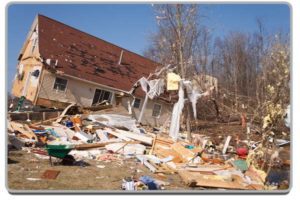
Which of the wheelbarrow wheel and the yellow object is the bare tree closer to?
the yellow object

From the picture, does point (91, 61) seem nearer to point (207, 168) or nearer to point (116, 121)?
point (116, 121)

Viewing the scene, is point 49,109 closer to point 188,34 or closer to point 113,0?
point 188,34

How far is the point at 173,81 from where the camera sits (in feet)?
24.6

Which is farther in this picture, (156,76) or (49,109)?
(49,109)

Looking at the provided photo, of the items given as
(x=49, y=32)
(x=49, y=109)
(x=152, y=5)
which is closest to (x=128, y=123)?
(x=49, y=109)

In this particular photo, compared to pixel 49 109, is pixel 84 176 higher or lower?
lower

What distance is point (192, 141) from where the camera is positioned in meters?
7.67

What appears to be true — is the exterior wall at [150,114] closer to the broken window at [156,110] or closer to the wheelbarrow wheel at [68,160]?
the broken window at [156,110]

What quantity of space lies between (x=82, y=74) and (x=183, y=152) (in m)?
4.84

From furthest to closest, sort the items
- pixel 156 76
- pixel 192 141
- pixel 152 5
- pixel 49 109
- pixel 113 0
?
pixel 49 109, pixel 156 76, pixel 192 141, pixel 152 5, pixel 113 0

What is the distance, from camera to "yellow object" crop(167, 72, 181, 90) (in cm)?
739

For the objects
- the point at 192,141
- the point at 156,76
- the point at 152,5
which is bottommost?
the point at 192,141

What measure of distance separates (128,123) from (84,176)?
3.72 metres

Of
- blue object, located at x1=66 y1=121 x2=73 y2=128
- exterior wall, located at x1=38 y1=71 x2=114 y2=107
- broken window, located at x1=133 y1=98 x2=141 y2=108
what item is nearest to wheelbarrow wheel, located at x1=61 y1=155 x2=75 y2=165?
blue object, located at x1=66 y1=121 x2=73 y2=128
